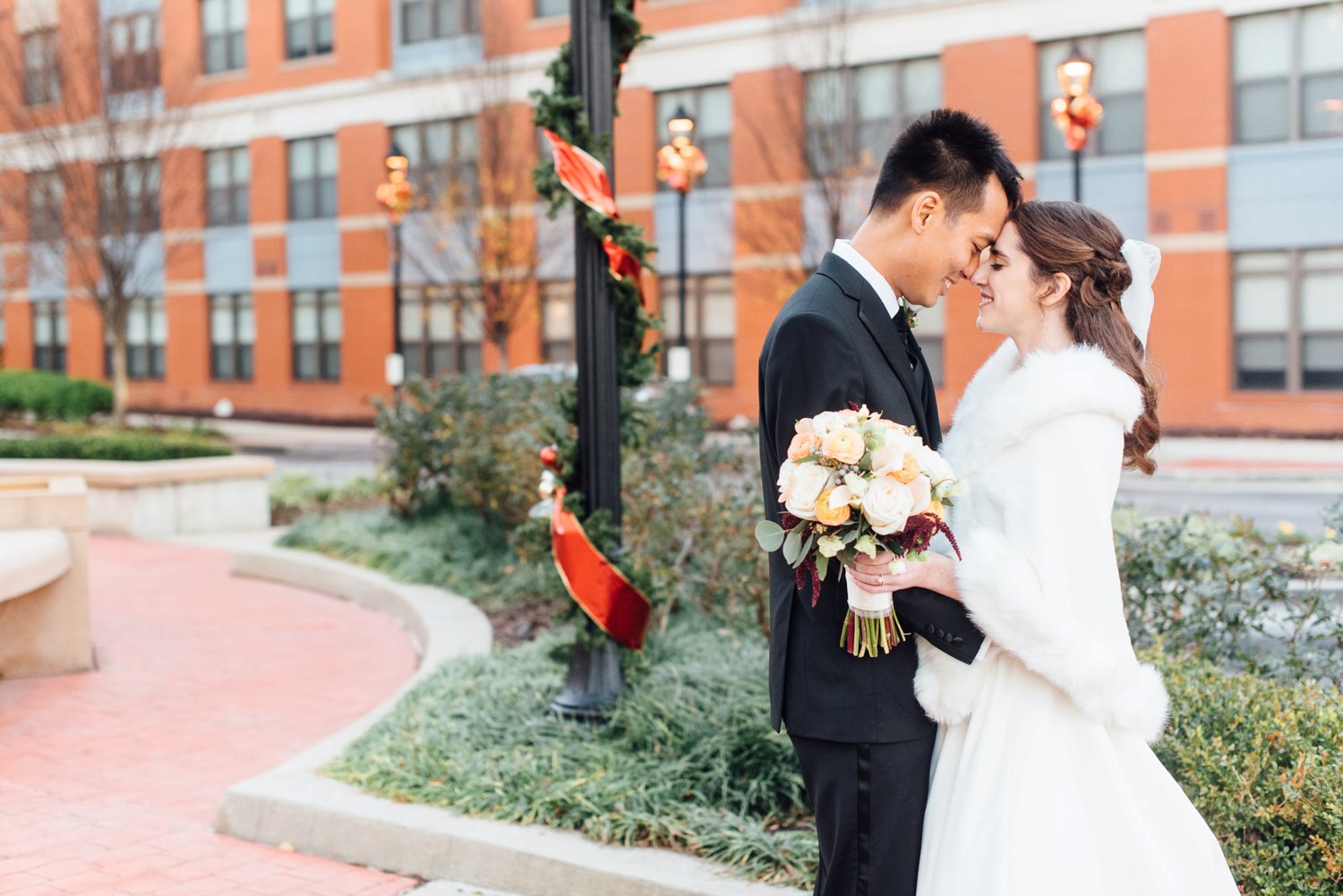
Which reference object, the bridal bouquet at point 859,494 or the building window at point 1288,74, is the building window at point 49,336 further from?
the bridal bouquet at point 859,494

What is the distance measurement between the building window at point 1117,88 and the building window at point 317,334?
63.3 ft

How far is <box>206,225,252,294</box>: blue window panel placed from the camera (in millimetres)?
35969

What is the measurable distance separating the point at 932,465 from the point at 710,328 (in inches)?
1044

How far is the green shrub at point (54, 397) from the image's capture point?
99.8ft

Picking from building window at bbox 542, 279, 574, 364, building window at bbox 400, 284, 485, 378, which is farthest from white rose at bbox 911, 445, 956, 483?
building window at bbox 400, 284, 485, 378

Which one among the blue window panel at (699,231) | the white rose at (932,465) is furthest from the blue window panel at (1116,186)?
the white rose at (932,465)

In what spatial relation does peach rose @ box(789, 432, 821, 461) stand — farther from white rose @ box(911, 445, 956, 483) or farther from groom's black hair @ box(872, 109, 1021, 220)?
groom's black hair @ box(872, 109, 1021, 220)

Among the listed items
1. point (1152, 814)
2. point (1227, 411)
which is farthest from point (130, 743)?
point (1227, 411)

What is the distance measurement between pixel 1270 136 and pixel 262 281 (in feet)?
82.5

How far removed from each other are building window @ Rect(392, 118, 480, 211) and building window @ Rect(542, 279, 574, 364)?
3242 millimetres

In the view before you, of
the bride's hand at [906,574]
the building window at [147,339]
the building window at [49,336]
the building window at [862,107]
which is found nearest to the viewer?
the bride's hand at [906,574]

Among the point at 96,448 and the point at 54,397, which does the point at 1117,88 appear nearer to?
the point at 96,448

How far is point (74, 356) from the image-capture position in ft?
130

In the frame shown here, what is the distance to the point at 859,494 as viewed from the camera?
8.26ft
